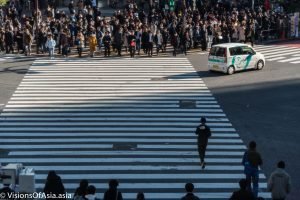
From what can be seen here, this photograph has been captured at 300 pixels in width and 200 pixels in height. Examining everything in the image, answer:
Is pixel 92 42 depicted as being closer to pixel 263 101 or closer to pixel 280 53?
pixel 280 53

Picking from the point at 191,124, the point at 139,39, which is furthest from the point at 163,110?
the point at 139,39

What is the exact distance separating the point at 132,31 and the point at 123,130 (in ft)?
47.4

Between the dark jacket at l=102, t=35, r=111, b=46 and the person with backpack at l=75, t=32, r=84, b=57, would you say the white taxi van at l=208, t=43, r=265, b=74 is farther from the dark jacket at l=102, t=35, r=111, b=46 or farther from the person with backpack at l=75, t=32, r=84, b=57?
the person with backpack at l=75, t=32, r=84, b=57

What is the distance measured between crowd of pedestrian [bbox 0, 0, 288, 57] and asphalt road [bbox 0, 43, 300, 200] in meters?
1.99

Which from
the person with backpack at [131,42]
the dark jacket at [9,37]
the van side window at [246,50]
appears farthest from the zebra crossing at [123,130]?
the dark jacket at [9,37]

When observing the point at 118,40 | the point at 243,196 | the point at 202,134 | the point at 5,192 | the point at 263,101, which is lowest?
the point at 263,101

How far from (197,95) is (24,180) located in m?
14.7

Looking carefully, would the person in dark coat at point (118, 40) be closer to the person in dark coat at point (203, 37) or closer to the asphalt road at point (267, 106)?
the asphalt road at point (267, 106)

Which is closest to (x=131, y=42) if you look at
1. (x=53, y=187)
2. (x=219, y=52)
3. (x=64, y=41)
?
(x=64, y=41)

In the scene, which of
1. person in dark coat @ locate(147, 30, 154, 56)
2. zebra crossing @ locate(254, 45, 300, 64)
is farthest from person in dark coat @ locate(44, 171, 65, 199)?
zebra crossing @ locate(254, 45, 300, 64)

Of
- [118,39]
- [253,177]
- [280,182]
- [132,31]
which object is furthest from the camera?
[132,31]

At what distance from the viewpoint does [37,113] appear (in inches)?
987

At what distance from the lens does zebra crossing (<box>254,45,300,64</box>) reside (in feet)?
119

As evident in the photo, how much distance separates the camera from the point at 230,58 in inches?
1249
